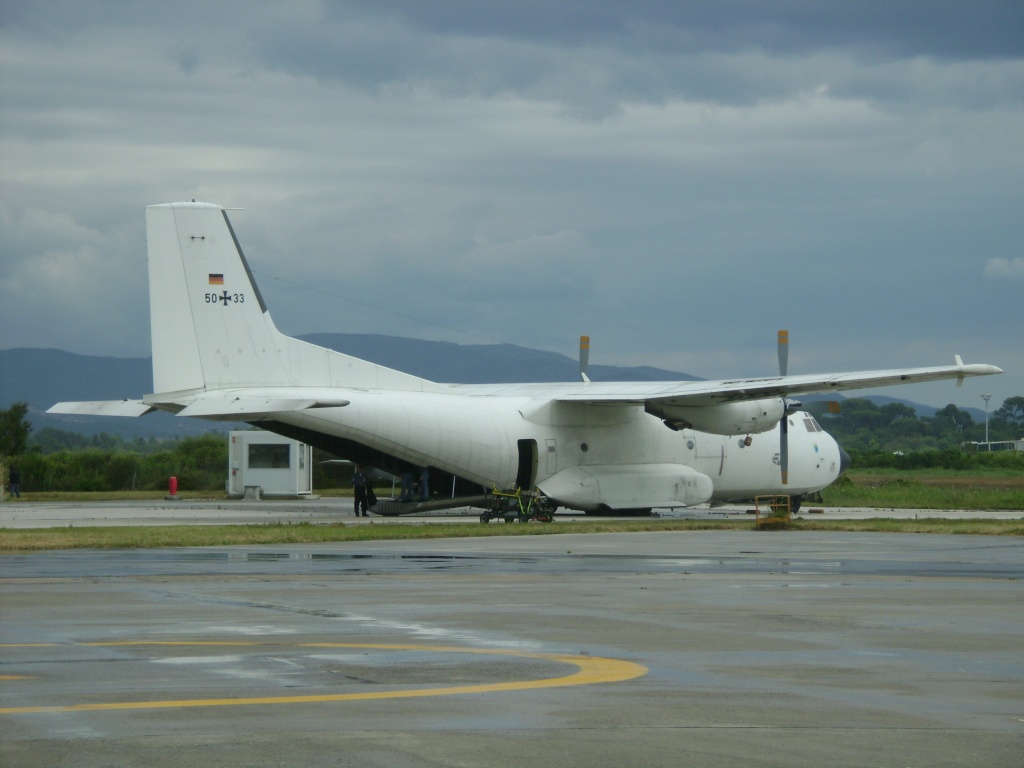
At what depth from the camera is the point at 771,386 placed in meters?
31.7

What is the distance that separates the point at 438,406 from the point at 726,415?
7944 millimetres

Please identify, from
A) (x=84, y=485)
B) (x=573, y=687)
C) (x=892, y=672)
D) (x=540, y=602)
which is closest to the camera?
(x=573, y=687)

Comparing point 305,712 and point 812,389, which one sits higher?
point 812,389

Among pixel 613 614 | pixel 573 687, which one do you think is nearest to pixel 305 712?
pixel 573 687

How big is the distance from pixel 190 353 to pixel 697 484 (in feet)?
47.7

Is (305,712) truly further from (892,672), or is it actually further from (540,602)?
(540,602)

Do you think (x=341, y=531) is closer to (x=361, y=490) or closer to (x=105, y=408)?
(x=361, y=490)

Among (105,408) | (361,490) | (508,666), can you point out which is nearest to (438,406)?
(361,490)

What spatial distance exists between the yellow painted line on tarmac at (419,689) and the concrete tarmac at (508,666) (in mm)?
32

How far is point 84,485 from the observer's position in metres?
62.1

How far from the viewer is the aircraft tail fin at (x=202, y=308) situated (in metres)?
30.2

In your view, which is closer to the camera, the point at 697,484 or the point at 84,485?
the point at 697,484

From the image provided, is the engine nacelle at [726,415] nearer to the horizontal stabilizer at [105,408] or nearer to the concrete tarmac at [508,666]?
the horizontal stabilizer at [105,408]

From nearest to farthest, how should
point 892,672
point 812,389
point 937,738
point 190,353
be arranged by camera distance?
1. point 937,738
2. point 892,672
3. point 190,353
4. point 812,389
